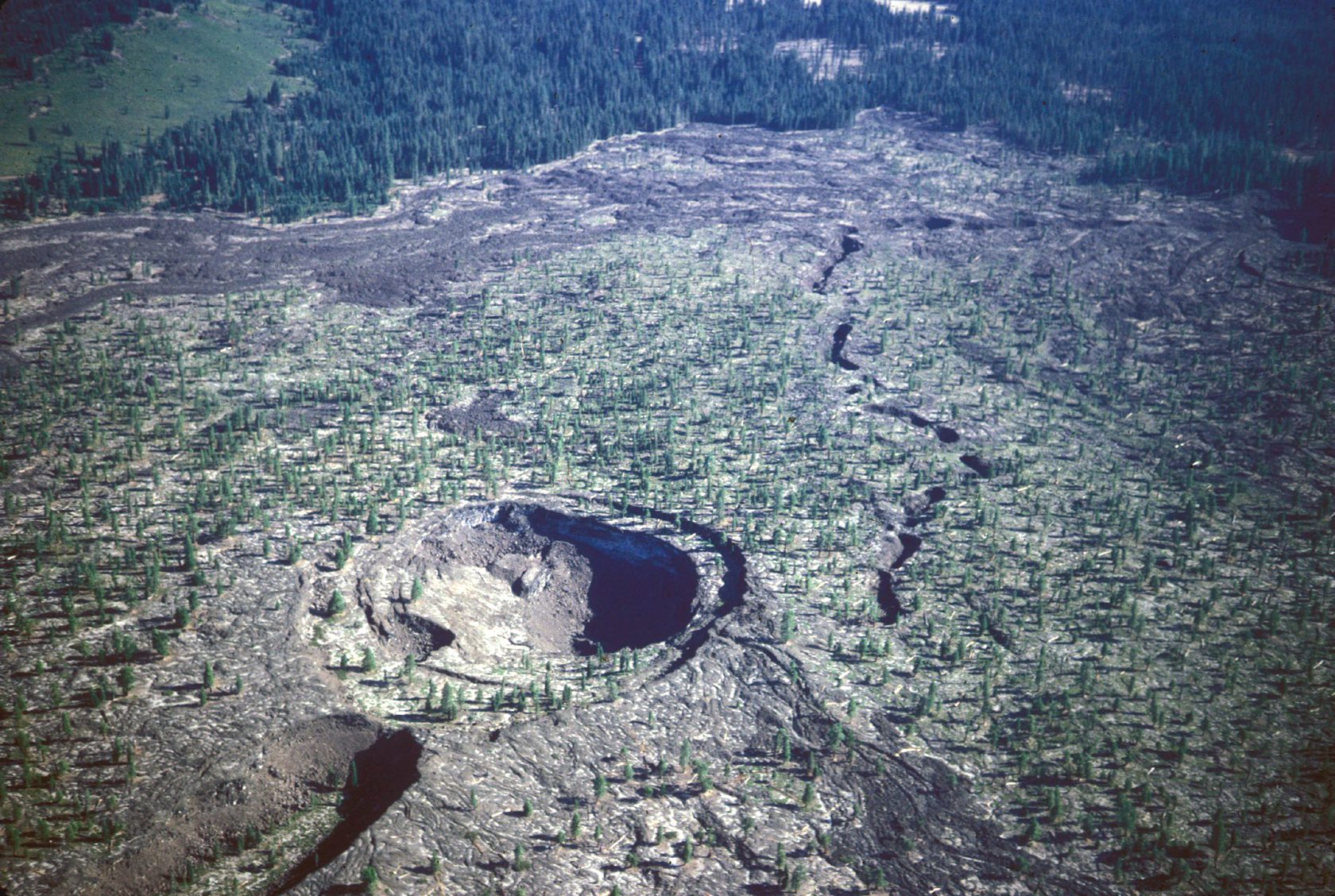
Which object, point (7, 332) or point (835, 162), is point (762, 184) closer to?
point (835, 162)

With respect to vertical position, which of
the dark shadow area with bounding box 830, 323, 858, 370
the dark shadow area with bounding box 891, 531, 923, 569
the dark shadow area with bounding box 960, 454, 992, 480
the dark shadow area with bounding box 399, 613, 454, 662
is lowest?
the dark shadow area with bounding box 399, 613, 454, 662

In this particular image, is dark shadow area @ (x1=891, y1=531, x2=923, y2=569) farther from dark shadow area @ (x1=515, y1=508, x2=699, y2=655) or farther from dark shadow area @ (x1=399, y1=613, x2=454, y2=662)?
dark shadow area @ (x1=399, y1=613, x2=454, y2=662)

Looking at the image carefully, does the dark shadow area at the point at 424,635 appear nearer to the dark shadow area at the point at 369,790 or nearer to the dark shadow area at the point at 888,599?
the dark shadow area at the point at 369,790

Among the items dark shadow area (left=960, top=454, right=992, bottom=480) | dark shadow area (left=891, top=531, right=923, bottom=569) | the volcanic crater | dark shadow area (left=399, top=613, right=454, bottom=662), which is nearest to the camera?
dark shadow area (left=399, top=613, right=454, bottom=662)

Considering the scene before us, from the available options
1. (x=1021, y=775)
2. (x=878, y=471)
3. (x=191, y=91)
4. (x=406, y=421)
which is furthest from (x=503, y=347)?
(x=191, y=91)

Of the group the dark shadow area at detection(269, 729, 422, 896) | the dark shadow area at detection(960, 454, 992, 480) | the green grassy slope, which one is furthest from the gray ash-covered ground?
the green grassy slope

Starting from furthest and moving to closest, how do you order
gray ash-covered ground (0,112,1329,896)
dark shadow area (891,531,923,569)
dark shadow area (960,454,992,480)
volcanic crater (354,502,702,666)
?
dark shadow area (960,454,992,480) < dark shadow area (891,531,923,569) < volcanic crater (354,502,702,666) < gray ash-covered ground (0,112,1329,896)

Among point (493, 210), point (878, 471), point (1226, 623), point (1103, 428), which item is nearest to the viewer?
point (1226, 623)
